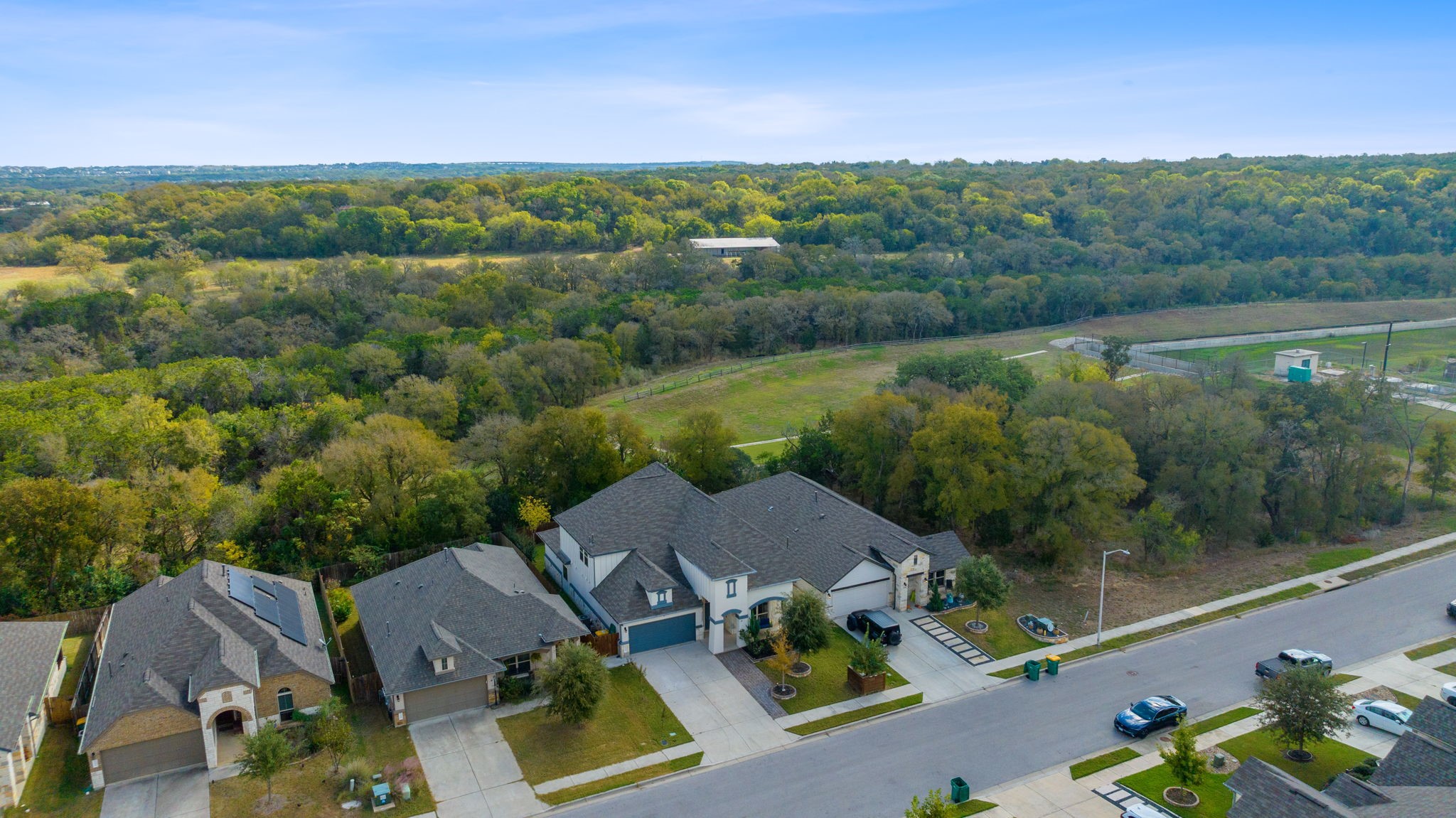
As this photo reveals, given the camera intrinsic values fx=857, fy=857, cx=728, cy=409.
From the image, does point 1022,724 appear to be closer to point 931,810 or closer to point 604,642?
point 931,810

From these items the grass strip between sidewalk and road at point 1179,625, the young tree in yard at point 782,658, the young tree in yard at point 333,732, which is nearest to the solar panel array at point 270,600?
the young tree in yard at point 333,732

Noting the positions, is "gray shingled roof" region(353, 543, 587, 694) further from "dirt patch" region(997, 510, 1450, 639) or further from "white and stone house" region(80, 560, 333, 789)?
"dirt patch" region(997, 510, 1450, 639)

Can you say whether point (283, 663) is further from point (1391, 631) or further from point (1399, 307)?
point (1399, 307)

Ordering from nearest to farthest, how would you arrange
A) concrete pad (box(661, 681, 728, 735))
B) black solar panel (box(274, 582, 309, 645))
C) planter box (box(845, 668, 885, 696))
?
concrete pad (box(661, 681, 728, 735))
black solar panel (box(274, 582, 309, 645))
planter box (box(845, 668, 885, 696))

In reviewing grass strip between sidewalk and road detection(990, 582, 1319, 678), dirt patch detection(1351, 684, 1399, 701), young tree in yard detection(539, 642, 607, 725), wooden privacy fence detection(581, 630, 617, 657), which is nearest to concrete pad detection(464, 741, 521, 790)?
young tree in yard detection(539, 642, 607, 725)

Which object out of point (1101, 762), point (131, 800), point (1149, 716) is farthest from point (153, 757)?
point (1149, 716)

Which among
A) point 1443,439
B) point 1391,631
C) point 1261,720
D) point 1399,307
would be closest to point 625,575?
point 1261,720
